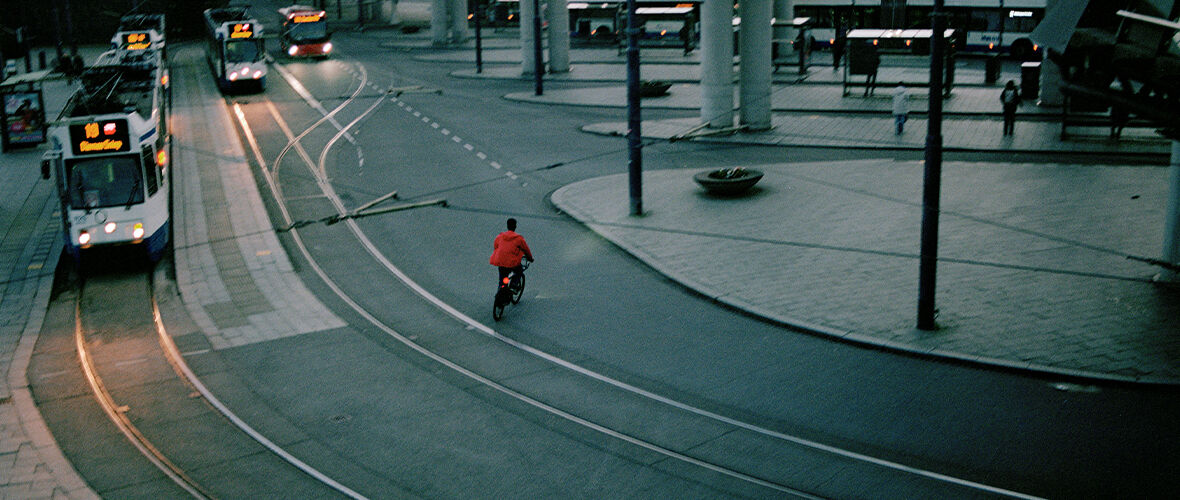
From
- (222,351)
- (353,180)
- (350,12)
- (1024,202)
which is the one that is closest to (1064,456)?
(222,351)

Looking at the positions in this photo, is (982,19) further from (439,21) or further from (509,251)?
(509,251)

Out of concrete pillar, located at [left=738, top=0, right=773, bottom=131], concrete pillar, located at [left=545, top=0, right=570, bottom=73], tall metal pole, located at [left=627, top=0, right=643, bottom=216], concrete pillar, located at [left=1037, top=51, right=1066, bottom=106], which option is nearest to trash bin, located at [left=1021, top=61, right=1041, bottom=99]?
concrete pillar, located at [left=1037, top=51, right=1066, bottom=106]

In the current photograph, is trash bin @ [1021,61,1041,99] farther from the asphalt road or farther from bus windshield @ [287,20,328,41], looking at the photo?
bus windshield @ [287,20,328,41]

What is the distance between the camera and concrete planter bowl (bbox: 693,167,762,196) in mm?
22172

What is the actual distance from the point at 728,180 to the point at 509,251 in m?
8.43

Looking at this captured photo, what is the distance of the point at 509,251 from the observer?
1513 cm

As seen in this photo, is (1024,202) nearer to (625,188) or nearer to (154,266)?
(625,188)

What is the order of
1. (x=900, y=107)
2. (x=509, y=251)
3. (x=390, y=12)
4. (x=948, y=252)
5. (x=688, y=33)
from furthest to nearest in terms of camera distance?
1. (x=390, y=12)
2. (x=688, y=33)
3. (x=900, y=107)
4. (x=948, y=252)
5. (x=509, y=251)

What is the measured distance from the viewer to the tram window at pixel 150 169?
18.1 m

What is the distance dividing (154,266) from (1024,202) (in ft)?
56.9

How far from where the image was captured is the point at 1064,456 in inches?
395

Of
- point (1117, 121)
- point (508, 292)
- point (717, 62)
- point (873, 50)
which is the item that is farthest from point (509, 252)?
point (873, 50)

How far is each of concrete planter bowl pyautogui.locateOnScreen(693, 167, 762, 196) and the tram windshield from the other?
1154 centimetres

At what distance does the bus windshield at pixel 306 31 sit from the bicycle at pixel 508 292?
4521cm
